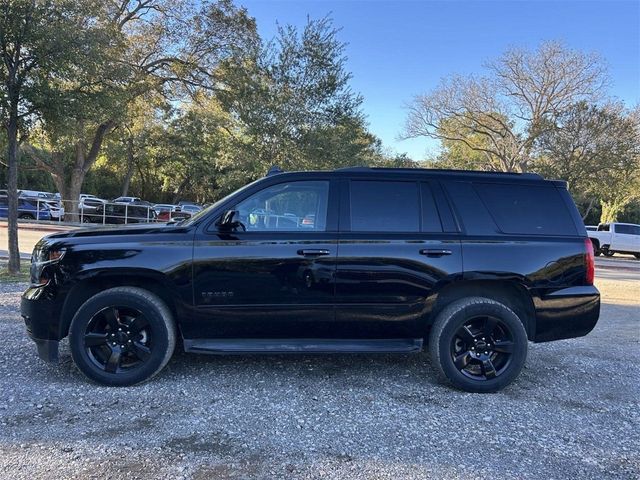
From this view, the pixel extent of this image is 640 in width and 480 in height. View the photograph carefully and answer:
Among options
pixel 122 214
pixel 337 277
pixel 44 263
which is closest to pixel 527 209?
pixel 337 277

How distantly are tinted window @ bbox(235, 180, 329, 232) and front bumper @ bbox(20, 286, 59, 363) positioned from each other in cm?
171

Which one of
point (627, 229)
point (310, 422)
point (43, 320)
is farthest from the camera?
point (627, 229)

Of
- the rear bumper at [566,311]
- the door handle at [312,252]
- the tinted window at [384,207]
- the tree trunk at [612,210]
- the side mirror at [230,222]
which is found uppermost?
the tree trunk at [612,210]

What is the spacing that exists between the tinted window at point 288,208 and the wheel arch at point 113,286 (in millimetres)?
852

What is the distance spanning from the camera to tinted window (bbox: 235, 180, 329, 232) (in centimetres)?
416

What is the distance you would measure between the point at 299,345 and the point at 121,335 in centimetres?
148

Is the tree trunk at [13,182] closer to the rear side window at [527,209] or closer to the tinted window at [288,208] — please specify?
the tinted window at [288,208]

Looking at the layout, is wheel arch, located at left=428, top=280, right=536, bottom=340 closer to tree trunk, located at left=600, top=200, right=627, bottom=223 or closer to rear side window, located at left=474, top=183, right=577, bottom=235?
rear side window, located at left=474, top=183, right=577, bottom=235

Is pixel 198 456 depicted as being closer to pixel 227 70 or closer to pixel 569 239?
pixel 569 239

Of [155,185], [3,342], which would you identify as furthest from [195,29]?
[155,185]

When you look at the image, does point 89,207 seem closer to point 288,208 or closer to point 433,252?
point 288,208

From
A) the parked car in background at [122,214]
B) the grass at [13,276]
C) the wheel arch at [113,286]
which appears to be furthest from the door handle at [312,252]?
the parked car in background at [122,214]

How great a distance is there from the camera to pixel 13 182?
8.63 metres

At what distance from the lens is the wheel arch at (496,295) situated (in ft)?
14.0
